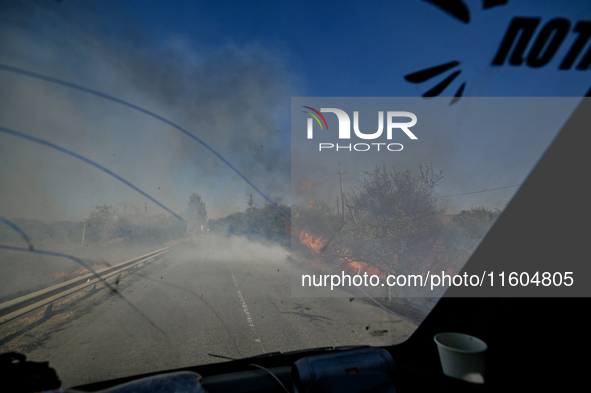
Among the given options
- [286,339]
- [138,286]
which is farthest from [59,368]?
[138,286]

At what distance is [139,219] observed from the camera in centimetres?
433

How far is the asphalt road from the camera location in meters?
2.24

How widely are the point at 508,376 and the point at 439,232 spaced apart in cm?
694

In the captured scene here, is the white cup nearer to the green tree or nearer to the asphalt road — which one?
the asphalt road

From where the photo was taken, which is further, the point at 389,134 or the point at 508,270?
the point at 389,134

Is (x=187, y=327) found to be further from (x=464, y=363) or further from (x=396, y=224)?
(x=396, y=224)

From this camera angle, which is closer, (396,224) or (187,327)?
(187,327)

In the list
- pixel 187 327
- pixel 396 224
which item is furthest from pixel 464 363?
pixel 396 224

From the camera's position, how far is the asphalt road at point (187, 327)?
→ 224 centimetres

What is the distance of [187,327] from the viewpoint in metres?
3.17

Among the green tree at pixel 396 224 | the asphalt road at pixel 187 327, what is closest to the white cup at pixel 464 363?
the asphalt road at pixel 187 327

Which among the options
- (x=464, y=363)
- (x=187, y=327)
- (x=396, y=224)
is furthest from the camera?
(x=396, y=224)

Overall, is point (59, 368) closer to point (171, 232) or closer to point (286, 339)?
point (286, 339)

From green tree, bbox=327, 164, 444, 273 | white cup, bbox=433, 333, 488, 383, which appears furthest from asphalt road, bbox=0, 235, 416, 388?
green tree, bbox=327, 164, 444, 273
